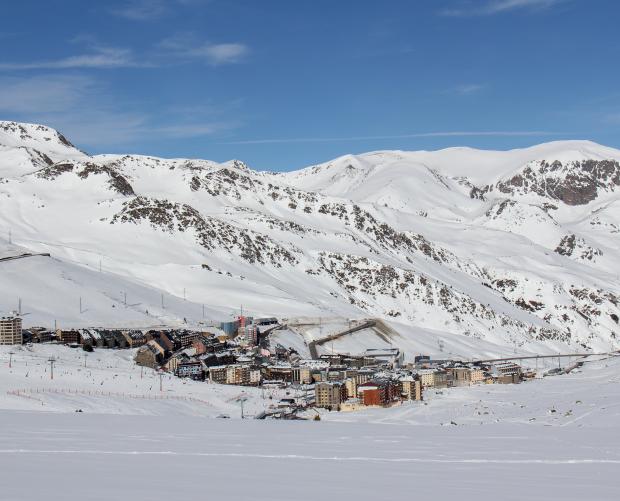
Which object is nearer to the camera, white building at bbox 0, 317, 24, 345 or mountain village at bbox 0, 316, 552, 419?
mountain village at bbox 0, 316, 552, 419

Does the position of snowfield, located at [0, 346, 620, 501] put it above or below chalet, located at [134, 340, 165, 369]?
below

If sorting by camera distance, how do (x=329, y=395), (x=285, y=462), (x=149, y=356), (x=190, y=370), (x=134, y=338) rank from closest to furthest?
(x=285, y=462), (x=329, y=395), (x=190, y=370), (x=149, y=356), (x=134, y=338)

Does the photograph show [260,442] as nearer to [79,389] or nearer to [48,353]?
[79,389]

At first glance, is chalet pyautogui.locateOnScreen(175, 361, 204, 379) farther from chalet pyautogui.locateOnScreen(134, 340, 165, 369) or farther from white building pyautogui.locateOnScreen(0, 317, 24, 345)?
white building pyautogui.locateOnScreen(0, 317, 24, 345)

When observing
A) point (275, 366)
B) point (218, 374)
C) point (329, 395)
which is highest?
point (275, 366)

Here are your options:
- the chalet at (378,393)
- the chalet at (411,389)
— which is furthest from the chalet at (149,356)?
the chalet at (411,389)

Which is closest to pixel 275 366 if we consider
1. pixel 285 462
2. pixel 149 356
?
pixel 149 356

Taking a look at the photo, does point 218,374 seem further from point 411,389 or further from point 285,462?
point 285,462

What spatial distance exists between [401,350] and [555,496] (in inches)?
4421

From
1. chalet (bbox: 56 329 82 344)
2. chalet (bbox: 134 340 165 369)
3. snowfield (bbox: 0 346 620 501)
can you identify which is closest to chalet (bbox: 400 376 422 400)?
chalet (bbox: 134 340 165 369)

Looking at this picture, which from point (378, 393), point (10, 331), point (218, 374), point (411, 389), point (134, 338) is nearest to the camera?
point (378, 393)

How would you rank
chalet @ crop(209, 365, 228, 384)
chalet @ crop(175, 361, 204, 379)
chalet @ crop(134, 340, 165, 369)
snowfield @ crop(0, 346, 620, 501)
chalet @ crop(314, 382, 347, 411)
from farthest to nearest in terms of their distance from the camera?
chalet @ crop(134, 340, 165, 369), chalet @ crop(209, 365, 228, 384), chalet @ crop(175, 361, 204, 379), chalet @ crop(314, 382, 347, 411), snowfield @ crop(0, 346, 620, 501)

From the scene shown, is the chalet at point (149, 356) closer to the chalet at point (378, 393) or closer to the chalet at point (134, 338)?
the chalet at point (134, 338)

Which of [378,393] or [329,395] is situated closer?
[329,395]
